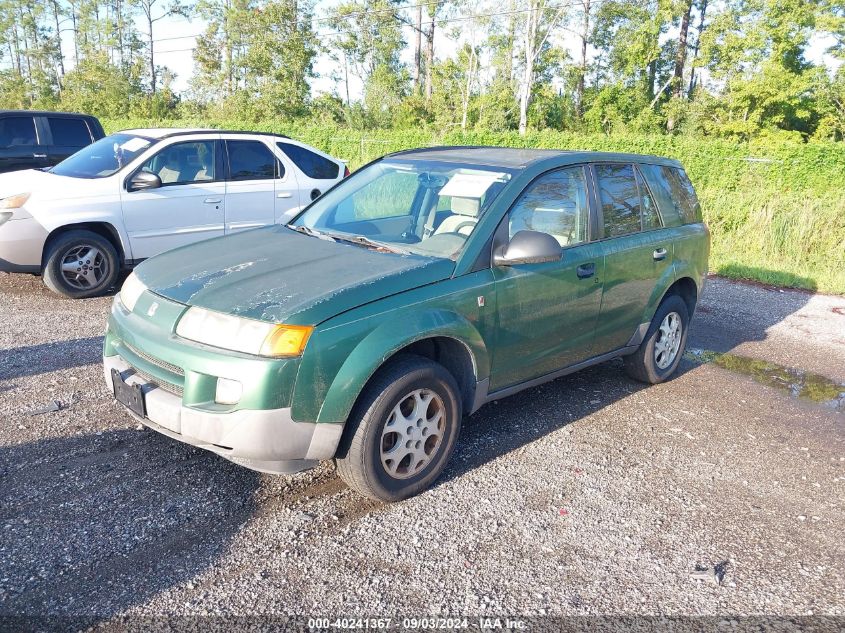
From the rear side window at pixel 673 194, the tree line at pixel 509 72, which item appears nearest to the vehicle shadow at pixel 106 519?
the rear side window at pixel 673 194

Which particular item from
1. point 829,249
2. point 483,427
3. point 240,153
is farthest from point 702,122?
point 483,427

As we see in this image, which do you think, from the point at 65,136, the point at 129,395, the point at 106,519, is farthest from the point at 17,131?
the point at 106,519

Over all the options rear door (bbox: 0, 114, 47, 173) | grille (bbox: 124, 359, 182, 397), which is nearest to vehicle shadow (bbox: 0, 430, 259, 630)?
grille (bbox: 124, 359, 182, 397)

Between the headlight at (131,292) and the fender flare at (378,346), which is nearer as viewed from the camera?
the fender flare at (378,346)

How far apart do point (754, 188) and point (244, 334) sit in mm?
16612

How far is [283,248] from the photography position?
4043mm

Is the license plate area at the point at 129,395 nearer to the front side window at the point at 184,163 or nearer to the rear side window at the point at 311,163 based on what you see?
the front side window at the point at 184,163

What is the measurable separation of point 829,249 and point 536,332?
31.0 ft

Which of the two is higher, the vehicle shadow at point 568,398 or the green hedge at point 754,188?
the green hedge at point 754,188

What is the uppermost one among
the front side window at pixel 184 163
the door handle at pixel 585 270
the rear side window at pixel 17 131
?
the rear side window at pixel 17 131

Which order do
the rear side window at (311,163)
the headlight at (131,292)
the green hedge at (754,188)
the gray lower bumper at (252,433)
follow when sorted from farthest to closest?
the green hedge at (754,188)
the rear side window at (311,163)
the headlight at (131,292)
the gray lower bumper at (252,433)

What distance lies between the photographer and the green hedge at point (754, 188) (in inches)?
434

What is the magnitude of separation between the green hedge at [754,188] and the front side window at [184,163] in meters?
7.62

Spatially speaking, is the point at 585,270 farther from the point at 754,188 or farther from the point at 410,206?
the point at 754,188
